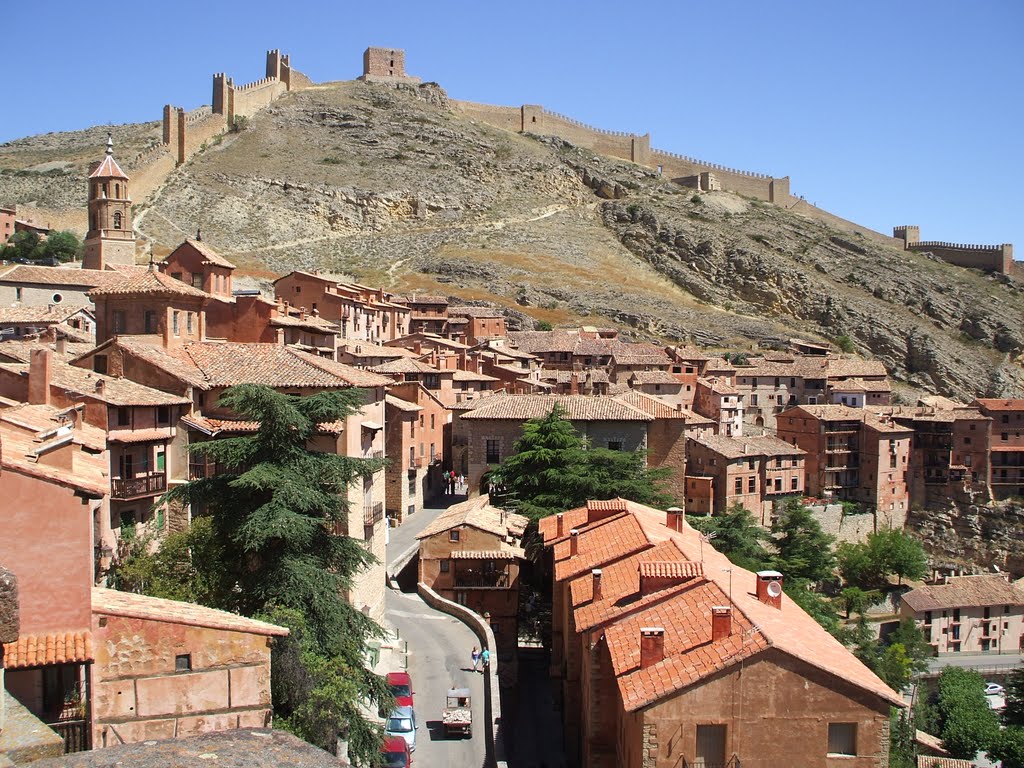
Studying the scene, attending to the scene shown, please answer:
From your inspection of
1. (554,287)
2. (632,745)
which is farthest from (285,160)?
(632,745)

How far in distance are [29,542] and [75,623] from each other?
1.26 m

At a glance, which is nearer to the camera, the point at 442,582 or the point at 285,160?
the point at 442,582

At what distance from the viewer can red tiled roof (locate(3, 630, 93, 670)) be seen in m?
11.7

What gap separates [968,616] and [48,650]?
52.9 meters

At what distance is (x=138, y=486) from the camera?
23266 millimetres

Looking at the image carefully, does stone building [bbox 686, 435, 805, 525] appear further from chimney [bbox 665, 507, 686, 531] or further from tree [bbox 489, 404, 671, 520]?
chimney [bbox 665, 507, 686, 531]

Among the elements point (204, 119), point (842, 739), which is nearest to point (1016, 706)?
point (842, 739)

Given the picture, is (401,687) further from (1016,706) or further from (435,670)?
(1016,706)

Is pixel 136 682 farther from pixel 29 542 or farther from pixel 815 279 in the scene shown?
pixel 815 279

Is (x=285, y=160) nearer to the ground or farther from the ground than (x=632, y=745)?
farther from the ground

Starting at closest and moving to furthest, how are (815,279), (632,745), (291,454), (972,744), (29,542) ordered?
1. (29,542)
2. (632,745)
3. (291,454)
4. (972,744)
5. (815,279)

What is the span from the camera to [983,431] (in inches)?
2643

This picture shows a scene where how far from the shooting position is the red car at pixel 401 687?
71.5 feet

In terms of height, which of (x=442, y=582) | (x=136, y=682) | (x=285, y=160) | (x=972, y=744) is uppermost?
(x=285, y=160)
